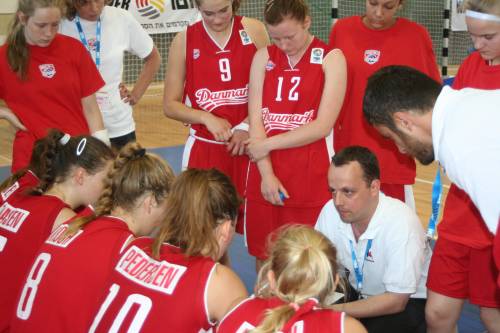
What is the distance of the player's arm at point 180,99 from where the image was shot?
331 centimetres

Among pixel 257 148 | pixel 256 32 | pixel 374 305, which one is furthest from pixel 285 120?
pixel 374 305

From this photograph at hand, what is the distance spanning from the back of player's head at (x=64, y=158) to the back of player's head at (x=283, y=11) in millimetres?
996

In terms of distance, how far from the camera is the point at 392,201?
121 inches

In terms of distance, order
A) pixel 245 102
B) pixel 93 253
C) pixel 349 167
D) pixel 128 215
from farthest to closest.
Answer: pixel 245 102 < pixel 349 167 < pixel 128 215 < pixel 93 253

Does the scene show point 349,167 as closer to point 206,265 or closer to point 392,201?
point 392,201

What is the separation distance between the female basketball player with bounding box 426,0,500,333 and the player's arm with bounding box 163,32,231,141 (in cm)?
112

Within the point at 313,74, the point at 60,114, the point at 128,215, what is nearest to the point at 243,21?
the point at 313,74

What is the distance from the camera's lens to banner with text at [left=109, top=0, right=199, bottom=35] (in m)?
10.4

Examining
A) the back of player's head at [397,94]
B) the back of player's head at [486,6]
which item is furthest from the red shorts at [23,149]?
the back of player's head at [486,6]

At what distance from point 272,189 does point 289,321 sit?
1517 mm

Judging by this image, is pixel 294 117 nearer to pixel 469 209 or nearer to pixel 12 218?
pixel 469 209

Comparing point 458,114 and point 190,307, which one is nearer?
point 458,114

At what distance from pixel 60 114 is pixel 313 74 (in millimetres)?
1243

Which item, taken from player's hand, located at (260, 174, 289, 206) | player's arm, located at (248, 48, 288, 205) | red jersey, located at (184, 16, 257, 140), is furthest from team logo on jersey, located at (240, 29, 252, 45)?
player's hand, located at (260, 174, 289, 206)
